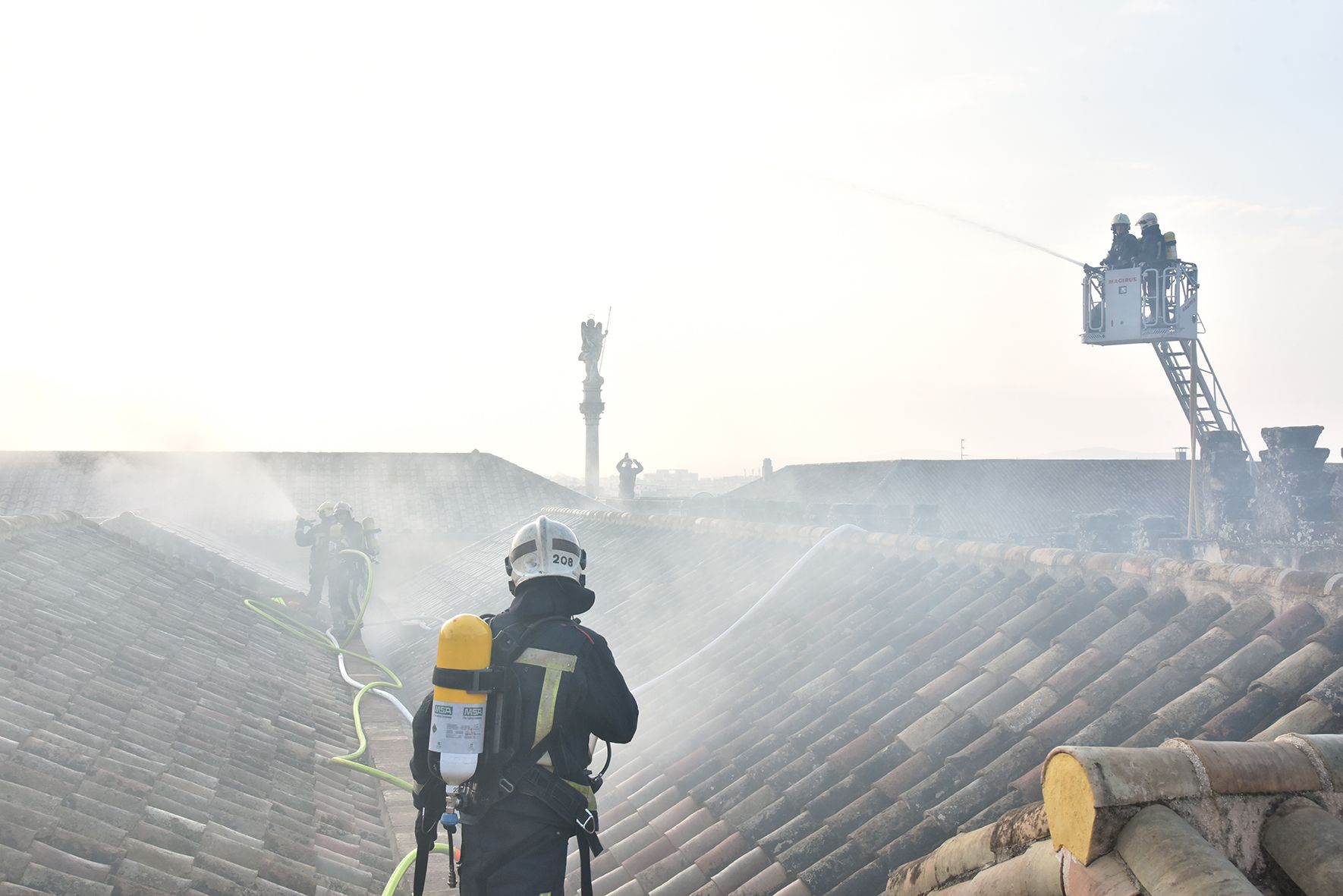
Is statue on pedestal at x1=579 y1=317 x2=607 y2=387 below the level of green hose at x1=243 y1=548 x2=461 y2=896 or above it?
above

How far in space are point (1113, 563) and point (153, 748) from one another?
744 cm

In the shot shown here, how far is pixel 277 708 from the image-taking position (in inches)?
425


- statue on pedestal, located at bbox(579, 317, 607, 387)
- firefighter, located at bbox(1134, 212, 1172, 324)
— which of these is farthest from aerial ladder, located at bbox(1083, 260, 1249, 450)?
statue on pedestal, located at bbox(579, 317, 607, 387)

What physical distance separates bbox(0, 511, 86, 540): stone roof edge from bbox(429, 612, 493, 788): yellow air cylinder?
9.50m

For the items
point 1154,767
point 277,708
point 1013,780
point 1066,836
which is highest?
point 1154,767

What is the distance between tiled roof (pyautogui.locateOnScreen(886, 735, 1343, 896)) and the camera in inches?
113

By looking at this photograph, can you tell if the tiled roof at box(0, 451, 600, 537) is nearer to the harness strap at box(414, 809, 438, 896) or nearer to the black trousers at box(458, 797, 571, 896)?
the harness strap at box(414, 809, 438, 896)

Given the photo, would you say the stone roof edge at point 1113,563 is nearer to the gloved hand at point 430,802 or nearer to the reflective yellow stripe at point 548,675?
the reflective yellow stripe at point 548,675

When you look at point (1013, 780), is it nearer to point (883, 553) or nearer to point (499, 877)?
point (499, 877)

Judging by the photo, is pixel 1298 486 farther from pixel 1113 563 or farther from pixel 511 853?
pixel 511 853

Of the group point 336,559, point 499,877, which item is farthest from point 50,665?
point 336,559

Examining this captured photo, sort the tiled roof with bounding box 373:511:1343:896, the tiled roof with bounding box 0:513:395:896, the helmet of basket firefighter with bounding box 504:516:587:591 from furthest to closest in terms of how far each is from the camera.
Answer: the tiled roof with bounding box 373:511:1343:896 → the tiled roof with bounding box 0:513:395:896 → the helmet of basket firefighter with bounding box 504:516:587:591

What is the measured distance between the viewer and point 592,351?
59.6 meters

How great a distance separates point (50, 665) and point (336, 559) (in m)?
11.8
